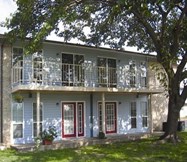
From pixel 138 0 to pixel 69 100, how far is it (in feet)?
27.9

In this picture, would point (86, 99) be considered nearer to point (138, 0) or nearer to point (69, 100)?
point (69, 100)

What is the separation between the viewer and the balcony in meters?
19.2

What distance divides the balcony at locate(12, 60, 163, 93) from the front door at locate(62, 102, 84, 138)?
147 centimetres

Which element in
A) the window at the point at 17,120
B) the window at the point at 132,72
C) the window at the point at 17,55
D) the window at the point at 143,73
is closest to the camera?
the window at the point at 17,120

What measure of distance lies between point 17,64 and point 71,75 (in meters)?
3.88

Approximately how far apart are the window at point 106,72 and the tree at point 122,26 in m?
1.36

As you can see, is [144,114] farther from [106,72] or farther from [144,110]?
[106,72]

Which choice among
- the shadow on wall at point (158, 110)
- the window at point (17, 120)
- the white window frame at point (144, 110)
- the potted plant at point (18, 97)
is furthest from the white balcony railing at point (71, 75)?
the shadow on wall at point (158, 110)

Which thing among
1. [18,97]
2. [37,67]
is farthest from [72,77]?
[18,97]

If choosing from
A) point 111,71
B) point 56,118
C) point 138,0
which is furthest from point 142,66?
point 138,0

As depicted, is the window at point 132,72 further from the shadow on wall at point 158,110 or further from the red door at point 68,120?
the red door at point 68,120

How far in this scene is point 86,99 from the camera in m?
23.0

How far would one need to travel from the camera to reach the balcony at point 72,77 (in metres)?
19.2

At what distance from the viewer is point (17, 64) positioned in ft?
63.0
